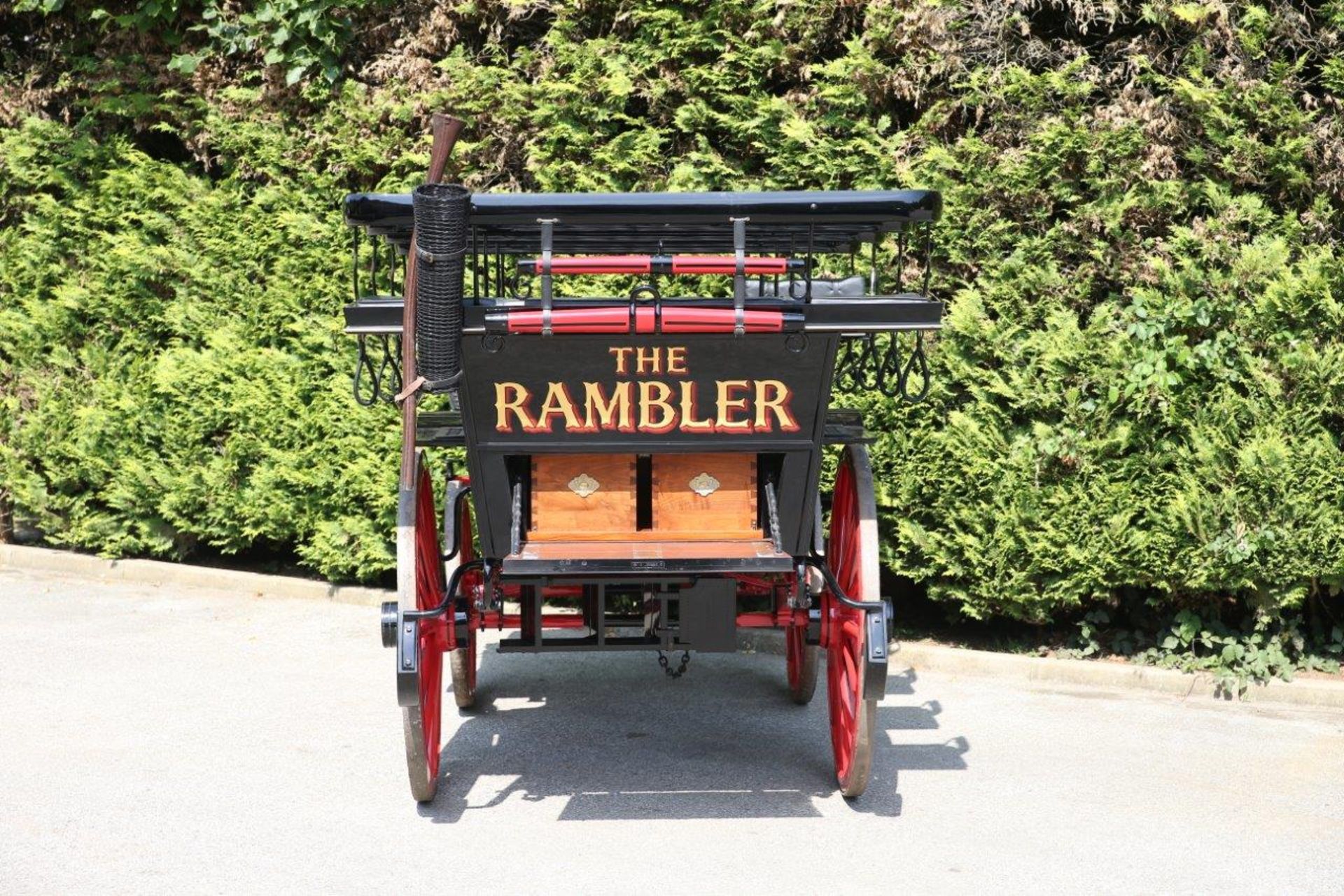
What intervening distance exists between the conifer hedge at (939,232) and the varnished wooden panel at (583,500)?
2.35 m

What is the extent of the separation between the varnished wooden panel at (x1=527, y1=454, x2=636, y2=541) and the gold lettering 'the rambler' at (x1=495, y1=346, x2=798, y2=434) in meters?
0.21

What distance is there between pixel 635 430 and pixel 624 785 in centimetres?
134

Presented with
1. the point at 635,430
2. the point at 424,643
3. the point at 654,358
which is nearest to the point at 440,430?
the point at 424,643

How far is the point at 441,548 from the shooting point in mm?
5805

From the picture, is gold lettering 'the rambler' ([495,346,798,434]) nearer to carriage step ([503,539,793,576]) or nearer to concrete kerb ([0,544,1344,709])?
carriage step ([503,539,793,576])

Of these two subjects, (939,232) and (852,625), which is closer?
(852,625)

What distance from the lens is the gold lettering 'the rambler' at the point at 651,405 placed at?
4590 millimetres

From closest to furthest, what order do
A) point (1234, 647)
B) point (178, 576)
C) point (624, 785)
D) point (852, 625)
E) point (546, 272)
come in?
point (546, 272) < point (852, 625) < point (624, 785) < point (1234, 647) < point (178, 576)

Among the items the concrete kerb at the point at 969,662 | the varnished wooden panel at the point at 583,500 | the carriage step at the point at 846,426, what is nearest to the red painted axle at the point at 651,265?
the varnished wooden panel at the point at 583,500

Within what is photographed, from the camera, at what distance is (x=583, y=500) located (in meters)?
4.87

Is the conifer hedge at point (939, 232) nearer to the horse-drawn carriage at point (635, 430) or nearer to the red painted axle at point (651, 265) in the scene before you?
the horse-drawn carriage at point (635, 430)

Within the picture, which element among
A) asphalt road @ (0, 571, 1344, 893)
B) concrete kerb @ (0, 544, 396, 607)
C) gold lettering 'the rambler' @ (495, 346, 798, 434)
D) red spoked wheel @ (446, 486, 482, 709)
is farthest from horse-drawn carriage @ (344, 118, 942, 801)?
concrete kerb @ (0, 544, 396, 607)

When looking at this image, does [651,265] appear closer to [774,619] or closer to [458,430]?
[458,430]

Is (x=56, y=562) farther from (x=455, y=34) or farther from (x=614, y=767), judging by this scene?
(x=614, y=767)
